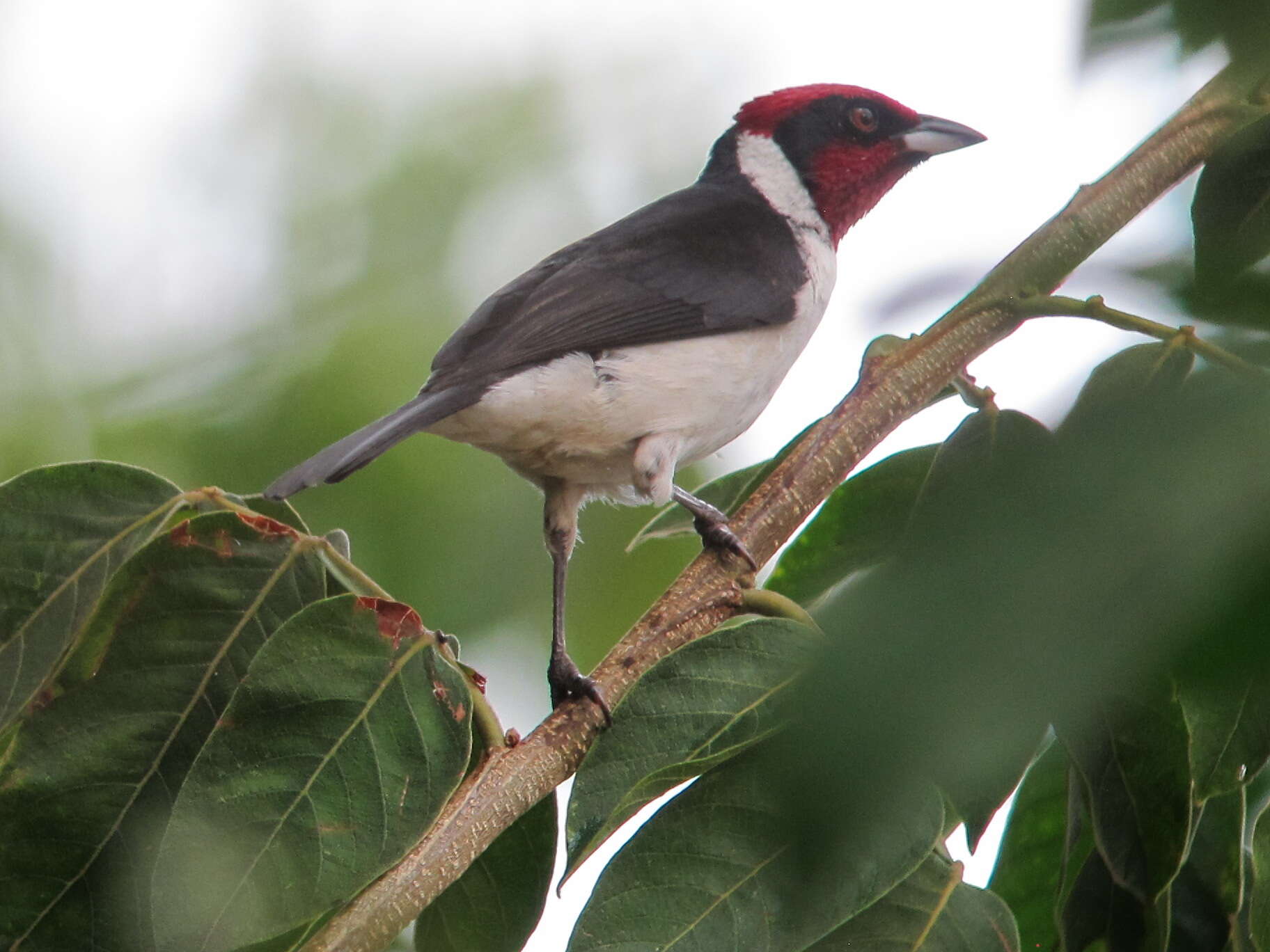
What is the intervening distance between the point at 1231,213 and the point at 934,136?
3374 mm

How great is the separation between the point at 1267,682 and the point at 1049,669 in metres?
0.07

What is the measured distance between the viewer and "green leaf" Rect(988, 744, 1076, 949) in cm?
157

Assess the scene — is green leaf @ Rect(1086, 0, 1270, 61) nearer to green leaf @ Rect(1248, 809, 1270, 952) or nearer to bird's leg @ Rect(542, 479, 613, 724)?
green leaf @ Rect(1248, 809, 1270, 952)

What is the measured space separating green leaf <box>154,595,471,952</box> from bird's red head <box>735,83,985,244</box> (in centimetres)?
256

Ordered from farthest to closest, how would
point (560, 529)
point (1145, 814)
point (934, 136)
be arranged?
1. point (934, 136)
2. point (560, 529)
3. point (1145, 814)

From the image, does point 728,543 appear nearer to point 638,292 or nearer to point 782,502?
point 782,502

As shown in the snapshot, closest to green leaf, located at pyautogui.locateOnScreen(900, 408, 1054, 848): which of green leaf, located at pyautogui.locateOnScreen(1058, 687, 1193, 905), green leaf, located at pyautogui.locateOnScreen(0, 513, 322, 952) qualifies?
green leaf, located at pyautogui.locateOnScreen(1058, 687, 1193, 905)

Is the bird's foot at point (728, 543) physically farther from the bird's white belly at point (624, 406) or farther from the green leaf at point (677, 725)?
the bird's white belly at point (624, 406)

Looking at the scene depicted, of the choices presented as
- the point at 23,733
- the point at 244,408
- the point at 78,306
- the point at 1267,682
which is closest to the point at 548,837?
the point at 23,733

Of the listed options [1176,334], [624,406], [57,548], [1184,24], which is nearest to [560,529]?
[624,406]

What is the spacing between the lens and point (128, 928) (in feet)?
4.54

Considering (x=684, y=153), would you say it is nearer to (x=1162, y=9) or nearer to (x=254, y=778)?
(x=254, y=778)

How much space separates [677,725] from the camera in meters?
1.22

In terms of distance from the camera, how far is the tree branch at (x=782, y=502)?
4.27 feet
